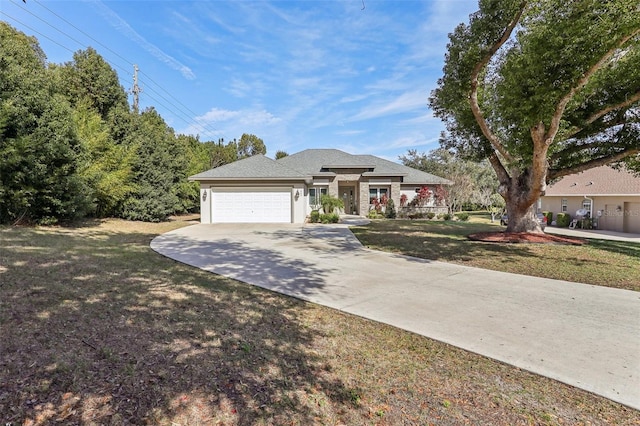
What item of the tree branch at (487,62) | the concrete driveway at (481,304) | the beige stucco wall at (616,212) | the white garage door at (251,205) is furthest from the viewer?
the beige stucco wall at (616,212)

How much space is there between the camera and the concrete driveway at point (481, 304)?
11.0 ft

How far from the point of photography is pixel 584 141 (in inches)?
463

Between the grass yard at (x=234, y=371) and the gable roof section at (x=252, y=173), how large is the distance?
1411 centimetres

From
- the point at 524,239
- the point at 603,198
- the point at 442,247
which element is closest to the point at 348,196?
the point at 524,239

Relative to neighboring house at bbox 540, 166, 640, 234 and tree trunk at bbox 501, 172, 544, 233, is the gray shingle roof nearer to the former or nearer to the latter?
neighboring house at bbox 540, 166, 640, 234

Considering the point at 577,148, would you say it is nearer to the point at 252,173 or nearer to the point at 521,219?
the point at 521,219

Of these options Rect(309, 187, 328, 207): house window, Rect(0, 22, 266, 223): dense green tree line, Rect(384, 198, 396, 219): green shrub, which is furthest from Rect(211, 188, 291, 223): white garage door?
Rect(384, 198, 396, 219): green shrub

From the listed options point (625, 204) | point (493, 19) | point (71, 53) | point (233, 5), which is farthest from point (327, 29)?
point (625, 204)

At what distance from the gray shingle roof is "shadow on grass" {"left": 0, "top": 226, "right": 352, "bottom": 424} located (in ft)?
44.3

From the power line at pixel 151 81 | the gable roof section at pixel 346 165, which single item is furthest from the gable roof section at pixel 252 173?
the power line at pixel 151 81

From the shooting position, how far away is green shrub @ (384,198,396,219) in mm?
24352

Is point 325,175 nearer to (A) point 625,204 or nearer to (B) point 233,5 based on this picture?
(B) point 233,5

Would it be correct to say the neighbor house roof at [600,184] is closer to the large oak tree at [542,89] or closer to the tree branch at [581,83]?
the large oak tree at [542,89]

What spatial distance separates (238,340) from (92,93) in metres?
18.1
